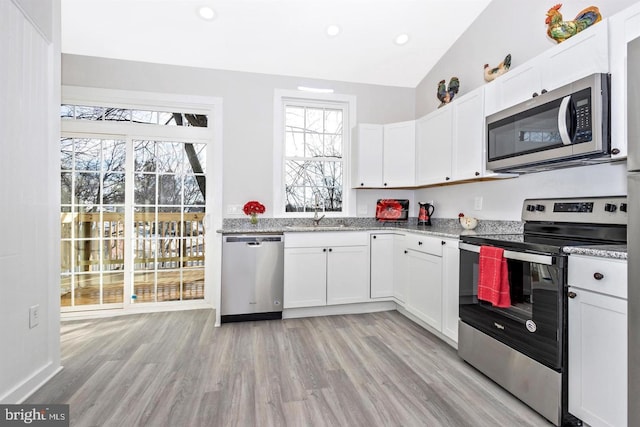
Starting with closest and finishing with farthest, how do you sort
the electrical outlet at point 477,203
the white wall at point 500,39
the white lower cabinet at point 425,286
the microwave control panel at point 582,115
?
1. the microwave control panel at point 582,115
2. the white wall at point 500,39
3. the white lower cabinet at point 425,286
4. the electrical outlet at point 477,203

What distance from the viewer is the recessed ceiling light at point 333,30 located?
3.13m

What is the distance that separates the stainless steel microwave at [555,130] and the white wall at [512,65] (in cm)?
17

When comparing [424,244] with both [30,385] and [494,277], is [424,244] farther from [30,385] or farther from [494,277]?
[30,385]

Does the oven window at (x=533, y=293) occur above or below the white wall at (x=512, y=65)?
below

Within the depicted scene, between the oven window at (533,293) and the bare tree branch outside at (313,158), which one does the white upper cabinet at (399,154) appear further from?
the oven window at (533,293)

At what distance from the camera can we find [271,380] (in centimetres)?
199

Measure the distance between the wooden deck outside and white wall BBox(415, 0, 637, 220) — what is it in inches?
115

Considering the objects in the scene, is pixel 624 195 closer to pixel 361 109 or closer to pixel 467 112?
pixel 467 112

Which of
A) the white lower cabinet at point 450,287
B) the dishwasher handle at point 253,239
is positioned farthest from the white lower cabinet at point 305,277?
the white lower cabinet at point 450,287

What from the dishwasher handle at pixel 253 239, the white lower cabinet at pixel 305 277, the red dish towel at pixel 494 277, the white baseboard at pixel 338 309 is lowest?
the white baseboard at pixel 338 309

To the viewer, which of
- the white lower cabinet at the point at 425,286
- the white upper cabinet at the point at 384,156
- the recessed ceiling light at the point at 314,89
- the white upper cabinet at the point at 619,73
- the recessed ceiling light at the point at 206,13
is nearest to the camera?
the white upper cabinet at the point at 619,73

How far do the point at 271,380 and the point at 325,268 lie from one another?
138 centimetres

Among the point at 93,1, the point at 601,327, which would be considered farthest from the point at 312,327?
the point at 93,1

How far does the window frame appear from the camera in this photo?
12.0 ft
